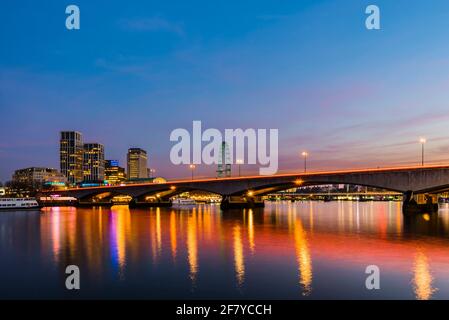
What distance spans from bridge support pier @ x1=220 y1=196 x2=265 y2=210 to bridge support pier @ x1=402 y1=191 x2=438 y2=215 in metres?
41.1

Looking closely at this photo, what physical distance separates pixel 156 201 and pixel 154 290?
408ft

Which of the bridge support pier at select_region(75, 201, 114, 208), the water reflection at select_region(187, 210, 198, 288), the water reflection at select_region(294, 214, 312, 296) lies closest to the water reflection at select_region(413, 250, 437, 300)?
the water reflection at select_region(294, 214, 312, 296)

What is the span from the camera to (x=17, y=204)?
111500mm

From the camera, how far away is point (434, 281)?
20.9 metres

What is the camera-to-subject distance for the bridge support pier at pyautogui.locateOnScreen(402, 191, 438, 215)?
75656 mm

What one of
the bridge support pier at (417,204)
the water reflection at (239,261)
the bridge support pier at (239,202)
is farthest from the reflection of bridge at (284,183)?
the water reflection at (239,261)

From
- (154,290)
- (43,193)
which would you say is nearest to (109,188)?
(43,193)

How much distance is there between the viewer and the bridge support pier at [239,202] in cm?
10345

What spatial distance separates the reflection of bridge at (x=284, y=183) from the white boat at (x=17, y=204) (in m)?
24.3

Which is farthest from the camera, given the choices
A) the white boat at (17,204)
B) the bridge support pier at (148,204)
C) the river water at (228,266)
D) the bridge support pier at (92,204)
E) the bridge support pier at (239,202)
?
the bridge support pier at (92,204)

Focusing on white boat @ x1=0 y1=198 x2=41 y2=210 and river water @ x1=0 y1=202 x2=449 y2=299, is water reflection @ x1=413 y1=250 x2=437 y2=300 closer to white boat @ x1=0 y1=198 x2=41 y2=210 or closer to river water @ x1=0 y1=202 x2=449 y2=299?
river water @ x1=0 y1=202 x2=449 y2=299

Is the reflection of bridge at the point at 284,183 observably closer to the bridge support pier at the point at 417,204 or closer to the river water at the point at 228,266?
the bridge support pier at the point at 417,204

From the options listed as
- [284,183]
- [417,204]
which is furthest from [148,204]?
[417,204]
